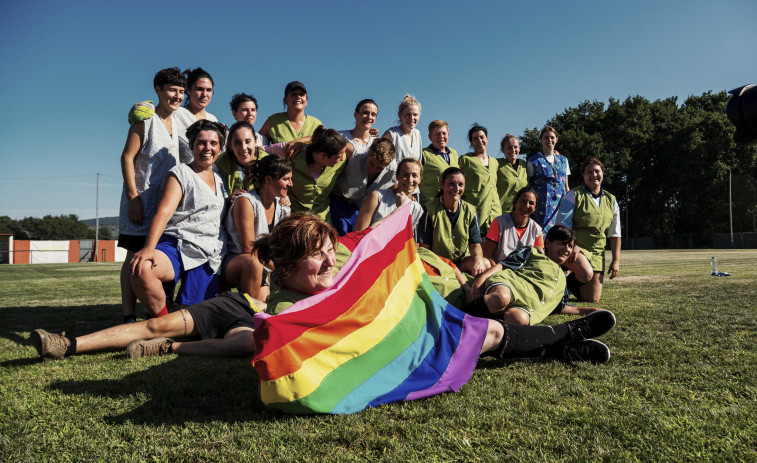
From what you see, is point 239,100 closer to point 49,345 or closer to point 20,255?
point 49,345

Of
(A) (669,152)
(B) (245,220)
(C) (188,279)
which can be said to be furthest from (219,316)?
(A) (669,152)

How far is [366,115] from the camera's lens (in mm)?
5828

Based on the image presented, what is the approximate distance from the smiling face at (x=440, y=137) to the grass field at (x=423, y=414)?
391 centimetres

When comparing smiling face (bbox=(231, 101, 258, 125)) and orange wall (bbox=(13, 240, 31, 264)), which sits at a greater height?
smiling face (bbox=(231, 101, 258, 125))

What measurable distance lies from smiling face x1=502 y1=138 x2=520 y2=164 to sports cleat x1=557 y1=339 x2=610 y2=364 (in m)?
5.15

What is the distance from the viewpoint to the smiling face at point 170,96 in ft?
15.8

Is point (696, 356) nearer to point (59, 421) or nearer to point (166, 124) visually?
point (59, 421)

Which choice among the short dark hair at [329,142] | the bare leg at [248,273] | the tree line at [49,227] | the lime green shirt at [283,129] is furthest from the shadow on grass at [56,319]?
the tree line at [49,227]

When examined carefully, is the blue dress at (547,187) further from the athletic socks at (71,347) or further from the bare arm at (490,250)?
the athletic socks at (71,347)

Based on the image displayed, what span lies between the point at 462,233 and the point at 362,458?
12.2 feet

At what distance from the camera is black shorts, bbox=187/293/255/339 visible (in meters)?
3.66

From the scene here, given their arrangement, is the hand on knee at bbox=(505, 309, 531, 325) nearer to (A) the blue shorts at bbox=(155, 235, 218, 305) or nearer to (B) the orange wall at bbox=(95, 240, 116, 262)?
(A) the blue shorts at bbox=(155, 235, 218, 305)

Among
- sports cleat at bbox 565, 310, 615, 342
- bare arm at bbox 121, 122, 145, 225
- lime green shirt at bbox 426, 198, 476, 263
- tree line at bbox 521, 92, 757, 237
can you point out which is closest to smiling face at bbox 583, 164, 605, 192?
lime green shirt at bbox 426, 198, 476, 263

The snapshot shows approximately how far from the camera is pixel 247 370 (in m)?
3.01
